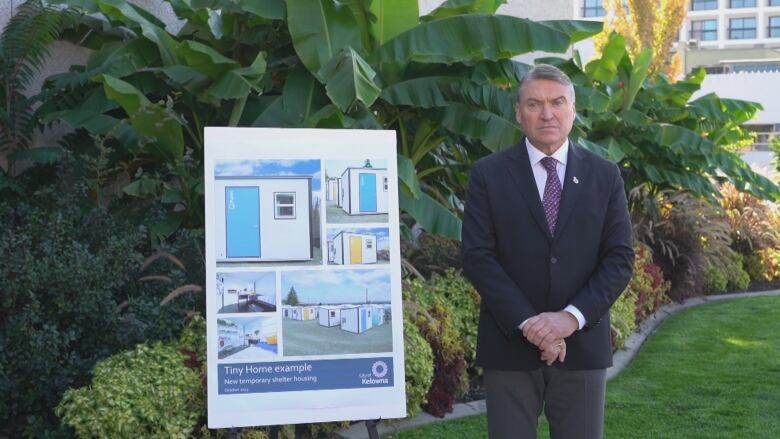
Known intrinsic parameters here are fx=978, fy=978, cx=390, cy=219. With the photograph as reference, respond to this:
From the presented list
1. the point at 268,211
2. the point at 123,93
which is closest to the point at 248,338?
→ the point at 268,211

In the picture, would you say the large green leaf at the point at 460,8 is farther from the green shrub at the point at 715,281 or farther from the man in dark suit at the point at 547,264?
the green shrub at the point at 715,281

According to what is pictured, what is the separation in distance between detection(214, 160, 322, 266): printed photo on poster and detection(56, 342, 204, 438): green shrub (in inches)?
51.6

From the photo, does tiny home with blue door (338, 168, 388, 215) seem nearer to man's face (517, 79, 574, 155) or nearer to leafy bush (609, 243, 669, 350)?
man's face (517, 79, 574, 155)

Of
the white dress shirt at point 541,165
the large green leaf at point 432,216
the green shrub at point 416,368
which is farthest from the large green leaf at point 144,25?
the white dress shirt at point 541,165

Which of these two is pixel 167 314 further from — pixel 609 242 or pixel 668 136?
pixel 668 136

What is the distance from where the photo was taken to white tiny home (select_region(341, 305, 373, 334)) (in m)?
4.67

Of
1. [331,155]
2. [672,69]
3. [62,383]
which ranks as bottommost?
[62,383]

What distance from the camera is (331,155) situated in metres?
4.70

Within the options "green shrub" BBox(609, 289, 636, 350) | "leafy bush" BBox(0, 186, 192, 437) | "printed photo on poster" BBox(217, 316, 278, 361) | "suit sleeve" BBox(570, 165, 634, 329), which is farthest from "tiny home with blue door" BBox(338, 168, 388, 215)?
"green shrub" BBox(609, 289, 636, 350)

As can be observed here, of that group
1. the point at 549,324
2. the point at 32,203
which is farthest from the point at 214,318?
the point at 32,203

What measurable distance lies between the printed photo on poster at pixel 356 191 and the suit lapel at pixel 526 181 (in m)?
0.91

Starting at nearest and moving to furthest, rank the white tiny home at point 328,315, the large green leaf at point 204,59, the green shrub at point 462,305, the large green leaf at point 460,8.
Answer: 1. the white tiny home at point 328,315
2. the large green leaf at point 204,59
3. the green shrub at point 462,305
4. the large green leaf at point 460,8

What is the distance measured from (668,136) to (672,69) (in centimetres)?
1483

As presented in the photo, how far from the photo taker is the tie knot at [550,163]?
3.97m
